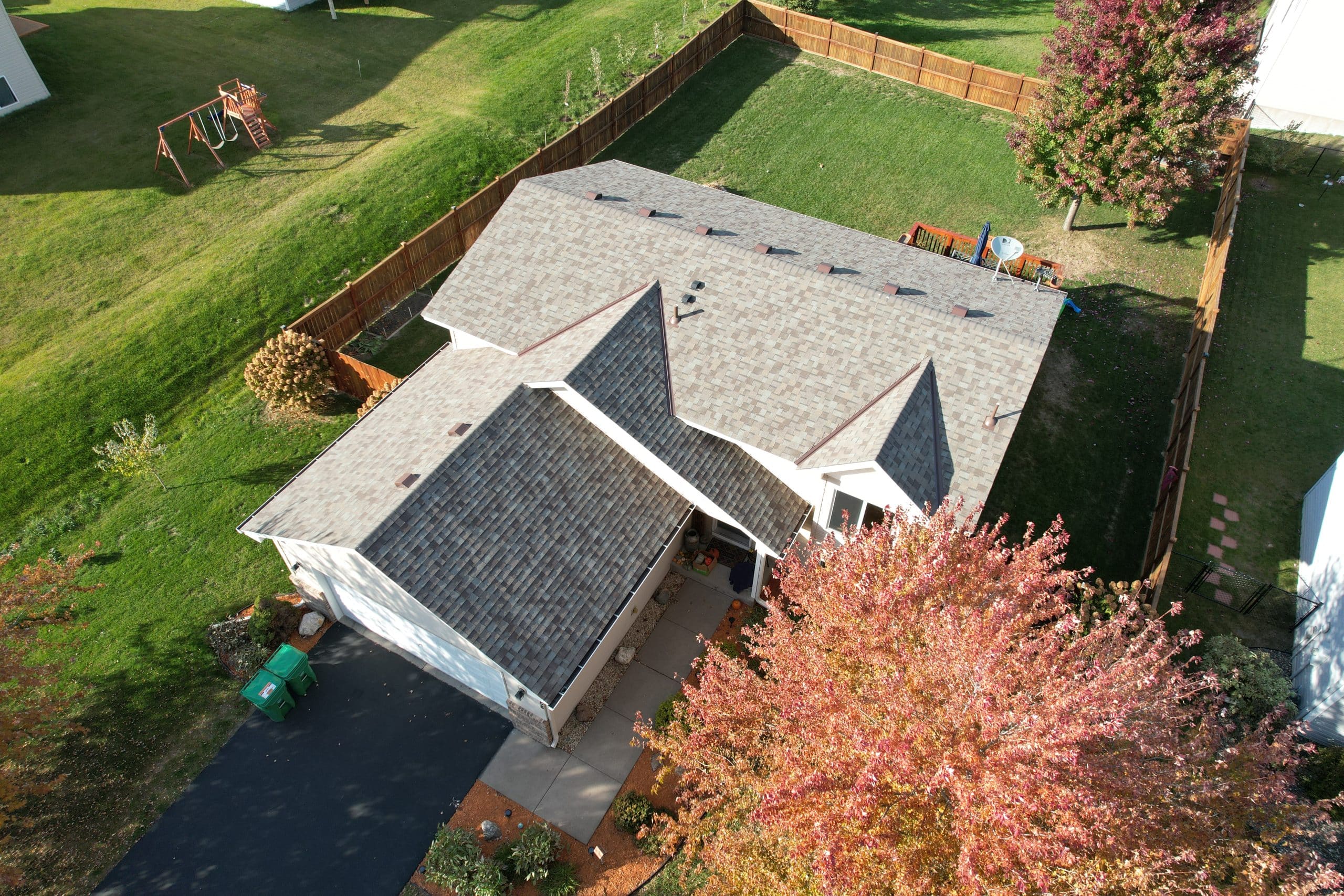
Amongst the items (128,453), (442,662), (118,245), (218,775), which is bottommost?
(218,775)

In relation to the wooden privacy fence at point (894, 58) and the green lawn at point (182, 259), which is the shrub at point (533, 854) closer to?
the green lawn at point (182, 259)

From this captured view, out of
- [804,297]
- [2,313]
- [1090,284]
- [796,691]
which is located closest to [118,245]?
[2,313]

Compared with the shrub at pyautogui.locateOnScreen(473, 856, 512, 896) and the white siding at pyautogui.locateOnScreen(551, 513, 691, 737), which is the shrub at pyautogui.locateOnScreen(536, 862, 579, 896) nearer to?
the shrub at pyautogui.locateOnScreen(473, 856, 512, 896)

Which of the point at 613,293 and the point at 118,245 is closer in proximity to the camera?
the point at 613,293

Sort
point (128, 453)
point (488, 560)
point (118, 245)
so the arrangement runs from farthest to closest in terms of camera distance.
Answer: point (118, 245), point (128, 453), point (488, 560)

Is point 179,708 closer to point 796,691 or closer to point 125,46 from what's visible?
point 796,691

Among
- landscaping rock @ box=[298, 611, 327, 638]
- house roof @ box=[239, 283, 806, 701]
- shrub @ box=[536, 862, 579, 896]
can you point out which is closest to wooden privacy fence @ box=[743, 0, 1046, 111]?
house roof @ box=[239, 283, 806, 701]
